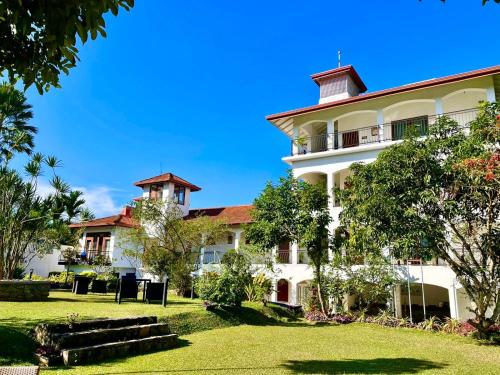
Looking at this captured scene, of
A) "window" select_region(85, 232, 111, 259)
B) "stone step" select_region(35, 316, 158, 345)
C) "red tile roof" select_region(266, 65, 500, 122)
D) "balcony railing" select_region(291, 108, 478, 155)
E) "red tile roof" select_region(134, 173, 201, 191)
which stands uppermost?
"red tile roof" select_region(266, 65, 500, 122)

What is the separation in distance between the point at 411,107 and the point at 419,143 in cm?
906

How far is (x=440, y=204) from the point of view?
11492 mm

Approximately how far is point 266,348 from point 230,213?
805 inches

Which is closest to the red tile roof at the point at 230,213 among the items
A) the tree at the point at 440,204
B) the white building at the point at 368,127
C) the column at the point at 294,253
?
the white building at the point at 368,127

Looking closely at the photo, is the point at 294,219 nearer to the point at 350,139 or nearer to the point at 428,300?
the point at 350,139

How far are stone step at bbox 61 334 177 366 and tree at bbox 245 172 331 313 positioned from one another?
7.74 metres

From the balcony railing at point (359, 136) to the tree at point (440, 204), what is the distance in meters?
7.40

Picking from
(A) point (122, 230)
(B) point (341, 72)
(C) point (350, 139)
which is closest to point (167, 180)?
(A) point (122, 230)

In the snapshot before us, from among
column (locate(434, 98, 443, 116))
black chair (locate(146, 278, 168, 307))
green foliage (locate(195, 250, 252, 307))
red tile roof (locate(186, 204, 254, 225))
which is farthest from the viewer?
red tile roof (locate(186, 204, 254, 225))

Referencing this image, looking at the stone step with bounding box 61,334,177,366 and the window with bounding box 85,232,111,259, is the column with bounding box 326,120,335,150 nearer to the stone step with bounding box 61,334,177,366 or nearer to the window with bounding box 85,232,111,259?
the stone step with bounding box 61,334,177,366

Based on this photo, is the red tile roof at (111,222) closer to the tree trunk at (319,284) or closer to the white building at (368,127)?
the white building at (368,127)

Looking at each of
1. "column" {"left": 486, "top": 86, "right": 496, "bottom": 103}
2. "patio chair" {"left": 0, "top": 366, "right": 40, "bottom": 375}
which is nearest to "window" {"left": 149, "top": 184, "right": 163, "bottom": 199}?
A: "column" {"left": 486, "top": 86, "right": 496, "bottom": 103}

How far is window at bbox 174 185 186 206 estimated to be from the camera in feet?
101

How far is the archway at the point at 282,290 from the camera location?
22609 millimetres
